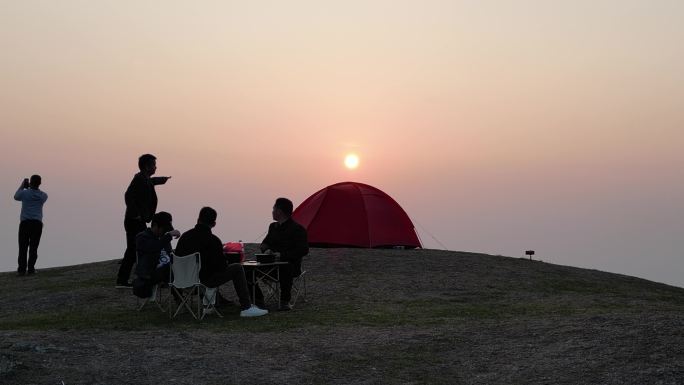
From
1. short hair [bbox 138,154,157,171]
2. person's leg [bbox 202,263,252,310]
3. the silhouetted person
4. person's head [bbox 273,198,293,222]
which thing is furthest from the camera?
the silhouetted person

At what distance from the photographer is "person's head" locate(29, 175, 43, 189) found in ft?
60.2

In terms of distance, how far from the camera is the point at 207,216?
1193cm

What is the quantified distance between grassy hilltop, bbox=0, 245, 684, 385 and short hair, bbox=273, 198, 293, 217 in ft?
6.02

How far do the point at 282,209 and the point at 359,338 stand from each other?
139 inches

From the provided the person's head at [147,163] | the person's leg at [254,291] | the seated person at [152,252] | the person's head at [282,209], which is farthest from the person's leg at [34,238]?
the person's head at [282,209]

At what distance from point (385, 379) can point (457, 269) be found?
1046cm

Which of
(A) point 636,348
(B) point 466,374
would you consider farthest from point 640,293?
(B) point 466,374

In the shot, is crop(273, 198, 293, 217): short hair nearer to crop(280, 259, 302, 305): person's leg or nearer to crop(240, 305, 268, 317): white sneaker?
crop(280, 259, 302, 305): person's leg

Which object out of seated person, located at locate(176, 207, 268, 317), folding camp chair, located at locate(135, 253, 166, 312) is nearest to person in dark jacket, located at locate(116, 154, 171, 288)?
folding camp chair, located at locate(135, 253, 166, 312)

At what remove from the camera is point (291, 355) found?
940 cm

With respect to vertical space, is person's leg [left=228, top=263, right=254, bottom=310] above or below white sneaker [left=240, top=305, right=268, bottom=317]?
above

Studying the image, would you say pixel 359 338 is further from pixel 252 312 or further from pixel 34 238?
pixel 34 238

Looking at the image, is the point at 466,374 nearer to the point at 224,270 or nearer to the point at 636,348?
the point at 636,348

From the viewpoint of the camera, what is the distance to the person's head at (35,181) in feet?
60.2
